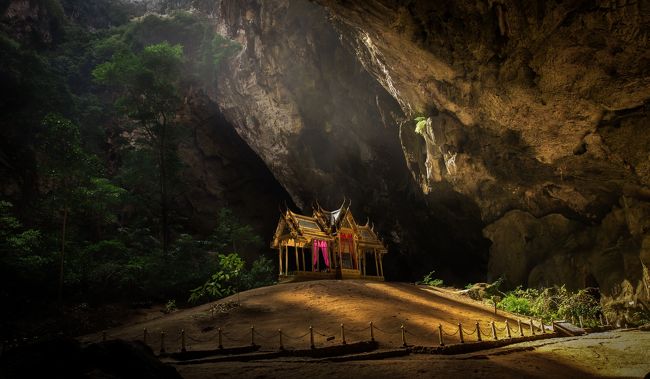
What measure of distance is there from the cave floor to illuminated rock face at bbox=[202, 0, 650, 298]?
7.76 meters

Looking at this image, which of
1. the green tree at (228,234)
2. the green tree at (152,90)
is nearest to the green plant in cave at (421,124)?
the green tree at (228,234)

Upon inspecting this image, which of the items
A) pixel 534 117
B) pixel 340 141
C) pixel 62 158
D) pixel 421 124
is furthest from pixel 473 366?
pixel 340 141

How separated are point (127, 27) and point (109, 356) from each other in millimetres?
39945

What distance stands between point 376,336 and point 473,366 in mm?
2857

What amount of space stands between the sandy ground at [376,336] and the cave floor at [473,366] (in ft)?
0.06

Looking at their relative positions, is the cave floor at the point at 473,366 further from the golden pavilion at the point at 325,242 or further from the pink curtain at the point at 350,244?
the pink curtain at the point at 350,244

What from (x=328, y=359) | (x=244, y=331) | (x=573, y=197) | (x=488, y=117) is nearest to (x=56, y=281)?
(x=244, y=331)

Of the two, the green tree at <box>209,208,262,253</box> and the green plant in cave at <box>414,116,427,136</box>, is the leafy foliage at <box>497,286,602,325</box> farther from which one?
the green tree at <box>209,208,262,253</box>

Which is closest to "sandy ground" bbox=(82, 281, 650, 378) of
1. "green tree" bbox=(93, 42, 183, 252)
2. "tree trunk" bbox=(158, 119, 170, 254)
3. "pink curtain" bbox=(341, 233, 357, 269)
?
"pink curtain" bbox=(341, 233, 357, 269)

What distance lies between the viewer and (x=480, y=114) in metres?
16.2

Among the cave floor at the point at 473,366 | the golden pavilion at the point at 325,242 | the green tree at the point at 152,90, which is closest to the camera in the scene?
the cave floor at the point at 473,366

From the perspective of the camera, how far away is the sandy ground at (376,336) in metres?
8.03

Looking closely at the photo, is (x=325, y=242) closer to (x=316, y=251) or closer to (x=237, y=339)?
(x=316, y=251)

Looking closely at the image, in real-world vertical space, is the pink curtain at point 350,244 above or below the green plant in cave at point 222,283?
above
